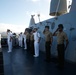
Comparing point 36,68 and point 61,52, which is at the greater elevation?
point 61,52

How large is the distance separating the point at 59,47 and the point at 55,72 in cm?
125

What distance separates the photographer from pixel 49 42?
9156 millimetres

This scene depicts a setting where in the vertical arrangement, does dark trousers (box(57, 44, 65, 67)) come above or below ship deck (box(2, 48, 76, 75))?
above

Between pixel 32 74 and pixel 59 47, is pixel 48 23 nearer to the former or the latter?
pixel 59 47

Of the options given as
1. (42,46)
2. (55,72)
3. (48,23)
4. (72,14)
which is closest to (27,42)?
(42,46)

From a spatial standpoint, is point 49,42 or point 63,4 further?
point 63,4

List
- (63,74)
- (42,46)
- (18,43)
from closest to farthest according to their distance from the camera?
(63,74), (42,46), (18,43)

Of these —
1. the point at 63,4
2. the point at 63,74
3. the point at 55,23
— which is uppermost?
the point at 63,4

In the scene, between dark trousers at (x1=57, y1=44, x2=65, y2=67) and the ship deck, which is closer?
the ship deck

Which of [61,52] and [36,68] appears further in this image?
[61,52]

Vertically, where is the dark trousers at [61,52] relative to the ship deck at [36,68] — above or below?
above

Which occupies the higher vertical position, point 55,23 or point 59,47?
point 55,23

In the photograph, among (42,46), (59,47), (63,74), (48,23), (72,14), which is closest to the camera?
(63,74)

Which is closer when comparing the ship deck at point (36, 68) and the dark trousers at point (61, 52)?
the ship deck at point (36, 68)
